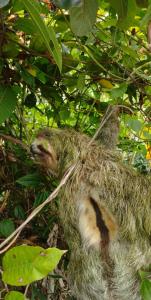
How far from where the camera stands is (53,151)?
61.1 inches

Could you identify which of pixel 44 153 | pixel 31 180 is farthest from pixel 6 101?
pixel 31 180

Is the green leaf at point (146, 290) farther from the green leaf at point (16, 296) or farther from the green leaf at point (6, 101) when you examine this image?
the green leaf at point (6, 101)

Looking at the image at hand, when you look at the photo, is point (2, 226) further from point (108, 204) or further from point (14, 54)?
point (14, 54)

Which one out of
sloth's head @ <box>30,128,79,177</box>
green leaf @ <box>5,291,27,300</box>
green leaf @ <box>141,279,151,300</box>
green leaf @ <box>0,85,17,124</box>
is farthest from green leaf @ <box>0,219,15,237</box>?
green leaf @ <box>5,291,27,300</box>

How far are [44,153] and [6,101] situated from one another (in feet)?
0.79

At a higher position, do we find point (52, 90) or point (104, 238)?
point (52, 90)

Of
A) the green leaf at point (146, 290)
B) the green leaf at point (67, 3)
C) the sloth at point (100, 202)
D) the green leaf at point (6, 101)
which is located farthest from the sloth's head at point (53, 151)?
the green leaf at point (67, 3)

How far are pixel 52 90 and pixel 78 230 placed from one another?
76cm

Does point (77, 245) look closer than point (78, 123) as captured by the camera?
Yes

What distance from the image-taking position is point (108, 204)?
1.54 meters

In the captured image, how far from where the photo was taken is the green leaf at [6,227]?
1729 mm

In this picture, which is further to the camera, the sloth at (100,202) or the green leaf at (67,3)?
the sloth at (100,202)

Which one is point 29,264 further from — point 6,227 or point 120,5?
point 6,227

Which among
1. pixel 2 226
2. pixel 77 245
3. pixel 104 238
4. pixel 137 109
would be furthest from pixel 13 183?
pixel 137 109
